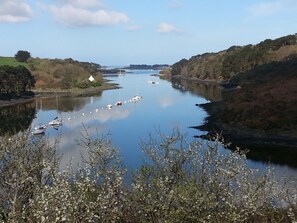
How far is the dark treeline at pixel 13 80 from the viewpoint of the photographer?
11681 centimetres

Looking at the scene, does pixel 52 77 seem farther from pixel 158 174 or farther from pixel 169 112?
pixel 158 174

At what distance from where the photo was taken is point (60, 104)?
384 feet

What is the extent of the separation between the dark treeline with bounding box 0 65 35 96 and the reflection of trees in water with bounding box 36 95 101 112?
6704 millimetres

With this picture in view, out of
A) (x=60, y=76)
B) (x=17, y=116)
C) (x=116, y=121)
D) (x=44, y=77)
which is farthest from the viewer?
(x=60, y=76)

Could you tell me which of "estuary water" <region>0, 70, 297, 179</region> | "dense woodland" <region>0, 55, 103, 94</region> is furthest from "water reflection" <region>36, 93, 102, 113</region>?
"dense woodland" <region>0, 55, 103, 94</region>

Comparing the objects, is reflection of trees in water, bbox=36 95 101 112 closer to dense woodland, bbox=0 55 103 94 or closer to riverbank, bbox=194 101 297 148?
dense woodland, bbox=0 55 103 94

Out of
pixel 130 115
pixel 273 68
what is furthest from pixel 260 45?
pixel 130 115

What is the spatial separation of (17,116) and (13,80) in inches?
1444

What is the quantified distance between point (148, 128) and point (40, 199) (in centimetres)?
6443

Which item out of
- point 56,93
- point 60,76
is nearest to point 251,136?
point 56,93

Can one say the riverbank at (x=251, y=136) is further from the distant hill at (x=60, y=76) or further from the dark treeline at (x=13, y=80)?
the distant hill at (x=60, y=76)

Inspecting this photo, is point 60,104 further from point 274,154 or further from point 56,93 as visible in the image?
point 274,154

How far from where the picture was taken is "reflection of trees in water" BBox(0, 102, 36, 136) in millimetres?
72500

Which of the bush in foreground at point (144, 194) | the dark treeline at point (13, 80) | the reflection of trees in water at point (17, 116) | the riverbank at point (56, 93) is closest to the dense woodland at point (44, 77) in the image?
the dark treeline at point (13, 80)
